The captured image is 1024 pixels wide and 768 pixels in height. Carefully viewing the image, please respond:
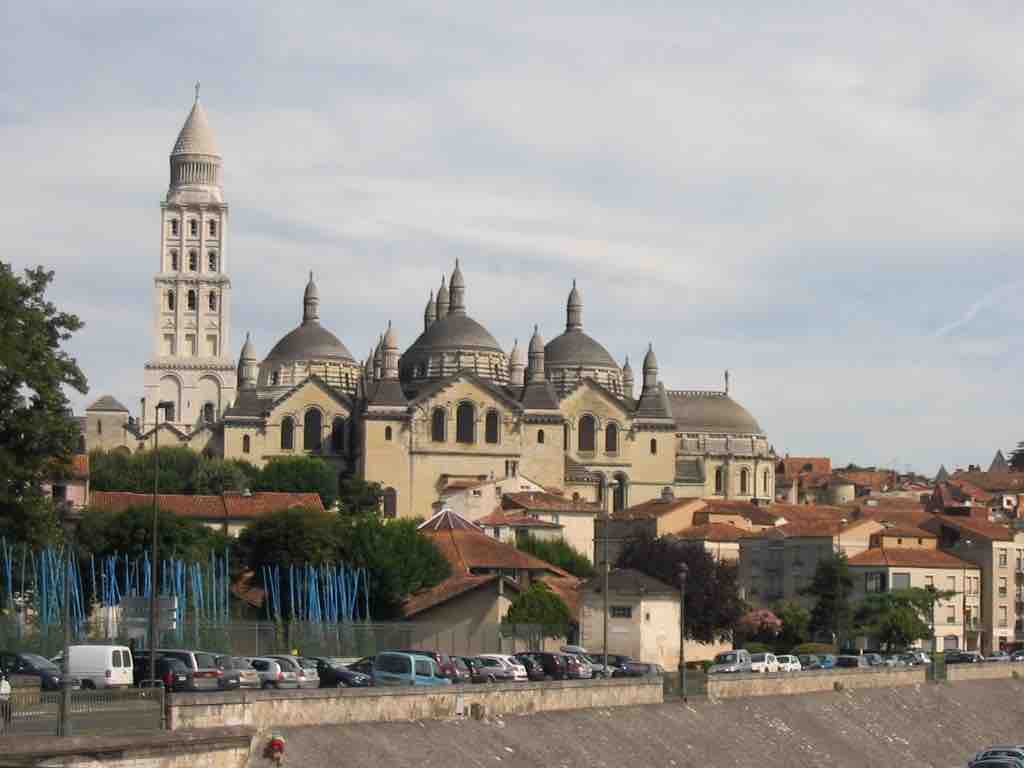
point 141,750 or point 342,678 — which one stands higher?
point 342,678

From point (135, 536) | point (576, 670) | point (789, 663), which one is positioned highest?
point (135, 536)

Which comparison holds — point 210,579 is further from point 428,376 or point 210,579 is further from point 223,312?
point 223,312

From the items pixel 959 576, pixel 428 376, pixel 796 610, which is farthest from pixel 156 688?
pixel 428 376

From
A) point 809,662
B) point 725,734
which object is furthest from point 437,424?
point 725,734

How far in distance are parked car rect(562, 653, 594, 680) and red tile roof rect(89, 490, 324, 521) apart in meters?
46.5

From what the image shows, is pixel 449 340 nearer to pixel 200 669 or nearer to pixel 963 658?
pixel 963 658

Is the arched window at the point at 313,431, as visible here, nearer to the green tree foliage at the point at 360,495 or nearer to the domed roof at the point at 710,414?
the green tree foliage at the point at 360,495

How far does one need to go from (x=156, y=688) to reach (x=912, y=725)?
30689 mm

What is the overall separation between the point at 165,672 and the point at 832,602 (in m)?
54.6

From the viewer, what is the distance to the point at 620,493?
14975 centimetres

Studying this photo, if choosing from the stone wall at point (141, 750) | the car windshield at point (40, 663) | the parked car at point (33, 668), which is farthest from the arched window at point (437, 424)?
the stone wall at point (141, 750)

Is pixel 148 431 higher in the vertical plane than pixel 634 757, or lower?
higher

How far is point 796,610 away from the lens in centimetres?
9294

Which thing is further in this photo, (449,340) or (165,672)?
(449,340)
